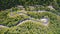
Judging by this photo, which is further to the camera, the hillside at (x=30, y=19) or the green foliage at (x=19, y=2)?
the green foliage at (x=19, y=2)

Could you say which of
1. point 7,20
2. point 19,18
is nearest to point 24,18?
point 19,18

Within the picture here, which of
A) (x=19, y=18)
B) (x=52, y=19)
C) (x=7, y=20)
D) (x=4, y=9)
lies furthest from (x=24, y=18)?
(x=4, y=9)

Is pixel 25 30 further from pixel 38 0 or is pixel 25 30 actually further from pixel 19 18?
pixel 38 0

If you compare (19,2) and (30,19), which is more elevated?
(30,19)

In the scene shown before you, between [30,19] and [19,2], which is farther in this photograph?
[19,2]

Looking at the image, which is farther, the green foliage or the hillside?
the green foliage

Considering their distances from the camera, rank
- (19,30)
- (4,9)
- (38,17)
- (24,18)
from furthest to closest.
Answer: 1. (4,9)
2. (38,17)
3. (24,18)
4. (19,30)

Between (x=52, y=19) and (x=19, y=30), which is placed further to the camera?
(x=52, y=19)

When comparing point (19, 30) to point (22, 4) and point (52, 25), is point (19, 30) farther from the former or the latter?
point (22, 4)

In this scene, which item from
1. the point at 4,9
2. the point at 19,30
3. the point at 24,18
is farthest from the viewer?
the point at 4,9
